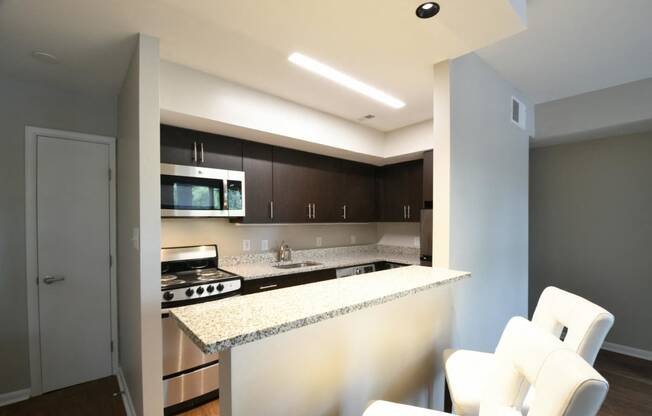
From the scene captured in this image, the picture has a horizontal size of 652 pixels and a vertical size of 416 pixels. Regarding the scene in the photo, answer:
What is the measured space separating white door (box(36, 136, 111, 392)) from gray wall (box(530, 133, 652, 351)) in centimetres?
505

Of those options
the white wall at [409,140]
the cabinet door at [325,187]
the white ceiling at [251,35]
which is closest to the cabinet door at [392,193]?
the white wall at [409,140]

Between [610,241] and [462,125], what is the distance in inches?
109

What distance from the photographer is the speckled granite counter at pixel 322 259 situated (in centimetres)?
281

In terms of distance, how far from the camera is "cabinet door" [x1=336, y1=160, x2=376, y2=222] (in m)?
3.77

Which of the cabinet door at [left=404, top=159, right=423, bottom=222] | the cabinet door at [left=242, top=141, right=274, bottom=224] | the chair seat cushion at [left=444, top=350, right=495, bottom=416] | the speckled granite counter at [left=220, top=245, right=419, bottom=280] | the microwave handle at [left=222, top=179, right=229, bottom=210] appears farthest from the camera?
the cabinet door at [left=404, top=159, right=423, bottom=222]

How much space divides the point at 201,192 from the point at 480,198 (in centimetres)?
236

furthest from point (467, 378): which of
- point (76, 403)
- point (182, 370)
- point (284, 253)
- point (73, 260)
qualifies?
point (73, 260)

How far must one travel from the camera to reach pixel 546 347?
93 centimetres

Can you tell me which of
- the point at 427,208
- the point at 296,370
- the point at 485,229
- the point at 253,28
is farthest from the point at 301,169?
the point at 296,370

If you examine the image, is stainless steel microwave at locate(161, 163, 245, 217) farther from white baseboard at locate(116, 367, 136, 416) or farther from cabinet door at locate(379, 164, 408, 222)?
cabinet door at locate(379, 164, 408, 222)

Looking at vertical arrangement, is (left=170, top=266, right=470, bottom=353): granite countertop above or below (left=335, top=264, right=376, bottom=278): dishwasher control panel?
above

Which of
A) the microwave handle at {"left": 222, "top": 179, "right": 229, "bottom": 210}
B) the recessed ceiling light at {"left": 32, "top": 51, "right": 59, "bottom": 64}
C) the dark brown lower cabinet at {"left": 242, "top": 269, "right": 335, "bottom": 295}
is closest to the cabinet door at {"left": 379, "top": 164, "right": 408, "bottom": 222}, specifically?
the dark brown lower cabinet at {"left": 242, "top": 269, "right": 335, "bottom": 295}

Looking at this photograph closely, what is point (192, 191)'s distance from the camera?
252cm

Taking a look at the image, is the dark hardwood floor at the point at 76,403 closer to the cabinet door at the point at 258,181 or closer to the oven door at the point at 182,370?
the oven door at the point at 182,370
